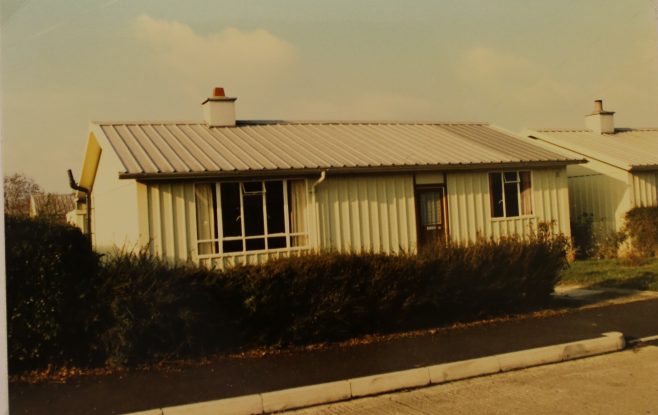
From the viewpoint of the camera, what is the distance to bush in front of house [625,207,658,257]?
782 inches

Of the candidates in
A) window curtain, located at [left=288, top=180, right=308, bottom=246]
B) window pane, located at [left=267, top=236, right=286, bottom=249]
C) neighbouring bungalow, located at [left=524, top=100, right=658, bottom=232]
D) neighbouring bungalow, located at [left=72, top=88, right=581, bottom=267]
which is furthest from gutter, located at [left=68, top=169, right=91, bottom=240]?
neighbouring bungalow, located at [left=524, top=100, right=658, bottom=232]

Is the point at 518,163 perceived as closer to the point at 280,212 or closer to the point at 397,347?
the point at 280,212

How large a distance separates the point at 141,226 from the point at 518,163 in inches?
366

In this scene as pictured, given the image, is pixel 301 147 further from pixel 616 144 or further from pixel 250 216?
pixel 616 144

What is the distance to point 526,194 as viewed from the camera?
17.4 m

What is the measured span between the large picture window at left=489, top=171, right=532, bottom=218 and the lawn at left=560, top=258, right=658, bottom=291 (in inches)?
78.2

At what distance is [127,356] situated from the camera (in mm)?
8117

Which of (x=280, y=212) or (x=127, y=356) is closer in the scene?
(x=127, y=356)

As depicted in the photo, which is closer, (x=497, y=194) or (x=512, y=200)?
(x=497, y=194)

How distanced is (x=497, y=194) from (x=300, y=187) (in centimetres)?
550

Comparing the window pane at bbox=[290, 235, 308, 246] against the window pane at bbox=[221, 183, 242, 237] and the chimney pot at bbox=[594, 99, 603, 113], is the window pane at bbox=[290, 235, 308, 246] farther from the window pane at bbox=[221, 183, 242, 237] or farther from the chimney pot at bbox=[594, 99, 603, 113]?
the chimney pot at bbox=[594, 99, 603, 113]

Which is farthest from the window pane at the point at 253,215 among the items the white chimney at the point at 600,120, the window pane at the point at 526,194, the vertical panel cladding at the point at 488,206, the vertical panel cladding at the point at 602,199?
the white chimney at the point at 600,120

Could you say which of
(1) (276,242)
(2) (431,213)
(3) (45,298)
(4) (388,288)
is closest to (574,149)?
(2) (431,213)

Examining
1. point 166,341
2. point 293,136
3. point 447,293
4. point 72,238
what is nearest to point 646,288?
point 447,293
